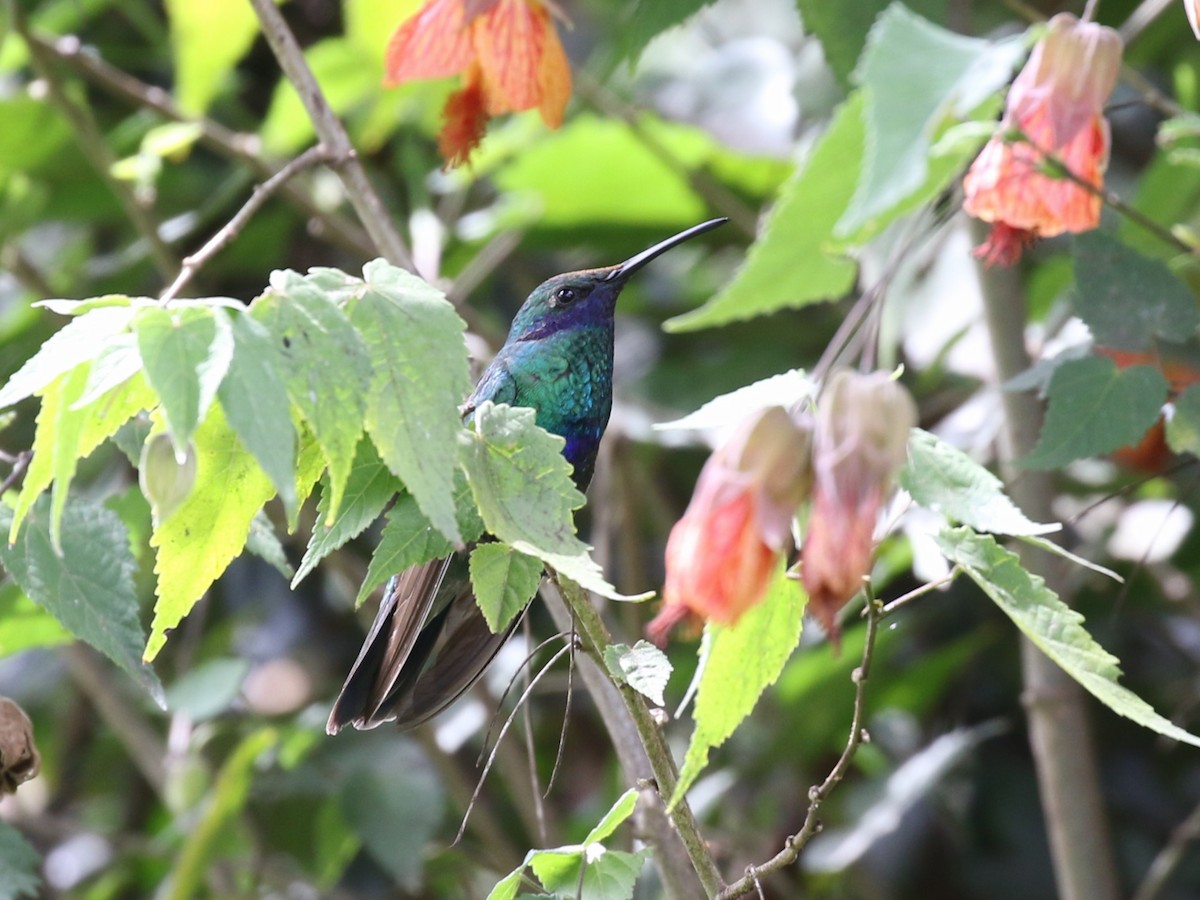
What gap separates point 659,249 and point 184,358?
2.24ft

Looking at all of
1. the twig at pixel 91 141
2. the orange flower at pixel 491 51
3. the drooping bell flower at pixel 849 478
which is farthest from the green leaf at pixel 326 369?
the twig at pixel 91 141

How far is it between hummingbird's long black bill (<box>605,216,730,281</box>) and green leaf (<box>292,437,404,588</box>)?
0.49m

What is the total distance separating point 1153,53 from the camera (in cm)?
204

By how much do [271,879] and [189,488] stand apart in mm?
1326

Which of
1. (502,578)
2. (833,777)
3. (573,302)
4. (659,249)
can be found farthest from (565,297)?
(833,777)

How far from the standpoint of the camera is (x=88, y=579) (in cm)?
95

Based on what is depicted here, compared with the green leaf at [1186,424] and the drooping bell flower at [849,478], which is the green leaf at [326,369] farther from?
the green leaf at [1186,424]

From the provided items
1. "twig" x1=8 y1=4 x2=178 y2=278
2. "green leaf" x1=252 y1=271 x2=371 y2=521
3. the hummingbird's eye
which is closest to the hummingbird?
the hummingbird's eye

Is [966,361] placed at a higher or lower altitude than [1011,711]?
higher

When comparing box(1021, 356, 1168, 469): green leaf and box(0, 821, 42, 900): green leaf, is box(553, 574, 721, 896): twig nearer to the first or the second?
box(1021, 356, 1168, 469): green leaf

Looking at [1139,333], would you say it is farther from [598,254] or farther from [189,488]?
[598,254]

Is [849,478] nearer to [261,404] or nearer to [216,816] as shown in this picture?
[261,404]

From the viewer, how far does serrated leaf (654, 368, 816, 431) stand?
2.53 ft

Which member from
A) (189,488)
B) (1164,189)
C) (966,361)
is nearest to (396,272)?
(189,488)
